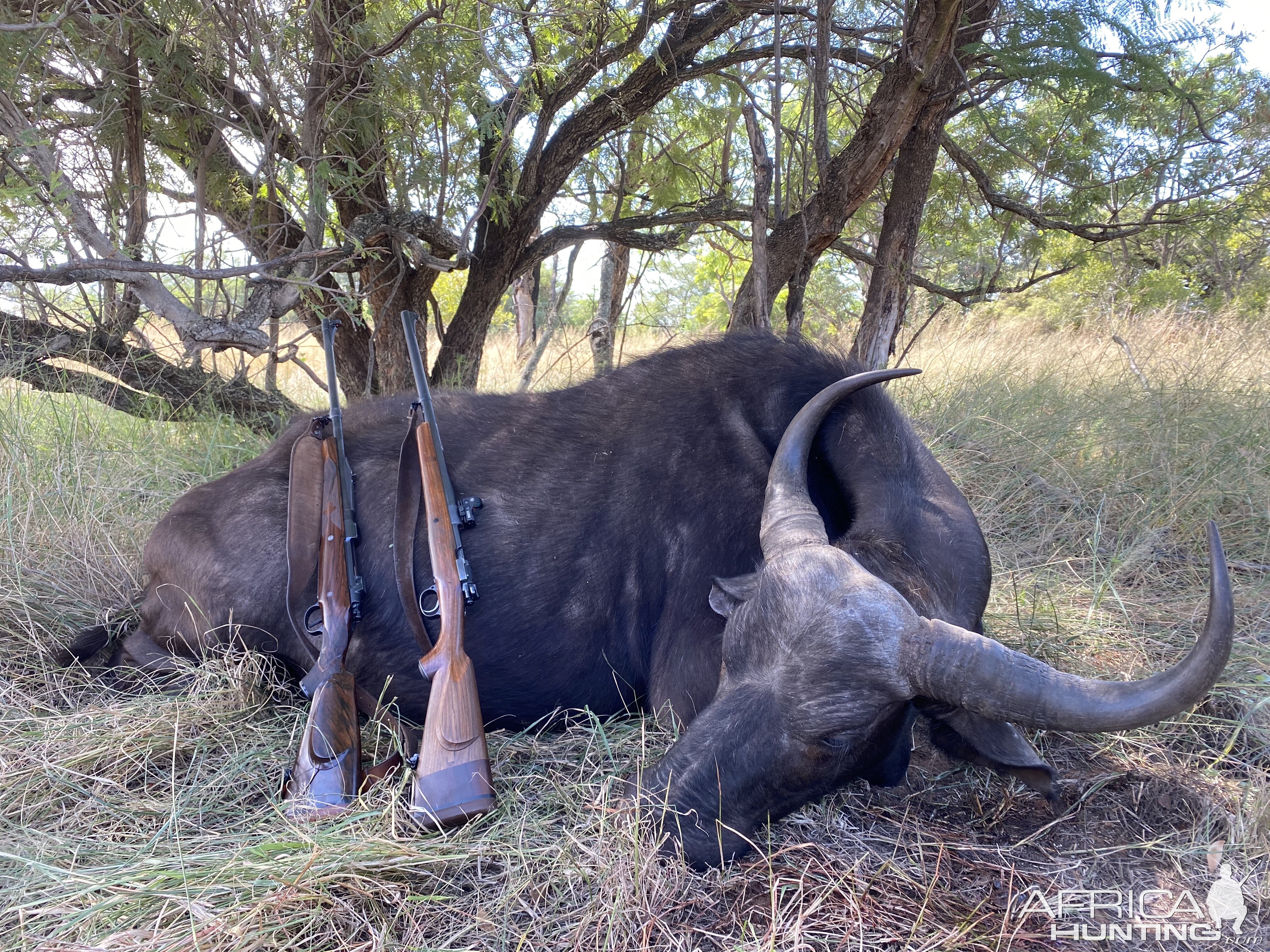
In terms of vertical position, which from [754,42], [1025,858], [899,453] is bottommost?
[1025,858]

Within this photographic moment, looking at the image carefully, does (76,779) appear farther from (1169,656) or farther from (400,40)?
(1169,656)

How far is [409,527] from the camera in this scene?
3.34 meters

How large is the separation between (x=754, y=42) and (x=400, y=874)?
7106 millimetres

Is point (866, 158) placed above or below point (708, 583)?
above

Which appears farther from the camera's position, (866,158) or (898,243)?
(898,243)

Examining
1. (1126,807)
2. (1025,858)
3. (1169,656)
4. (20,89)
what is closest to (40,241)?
(20,89)

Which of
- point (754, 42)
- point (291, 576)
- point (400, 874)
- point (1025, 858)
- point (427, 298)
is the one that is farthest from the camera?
point (754, 42)

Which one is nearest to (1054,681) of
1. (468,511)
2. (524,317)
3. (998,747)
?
(998,747)

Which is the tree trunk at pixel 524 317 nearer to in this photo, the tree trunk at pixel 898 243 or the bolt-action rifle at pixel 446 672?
the tree trunk at pixel 898 243

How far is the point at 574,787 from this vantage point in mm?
2725

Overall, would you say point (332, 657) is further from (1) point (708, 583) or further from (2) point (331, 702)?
(1) point (708, 583)

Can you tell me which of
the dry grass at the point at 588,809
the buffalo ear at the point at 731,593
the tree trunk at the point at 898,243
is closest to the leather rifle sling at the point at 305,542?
the dry grass at the point at 588,809

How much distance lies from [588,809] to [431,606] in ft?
3.41

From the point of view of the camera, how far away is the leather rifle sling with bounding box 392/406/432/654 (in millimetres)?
3199
